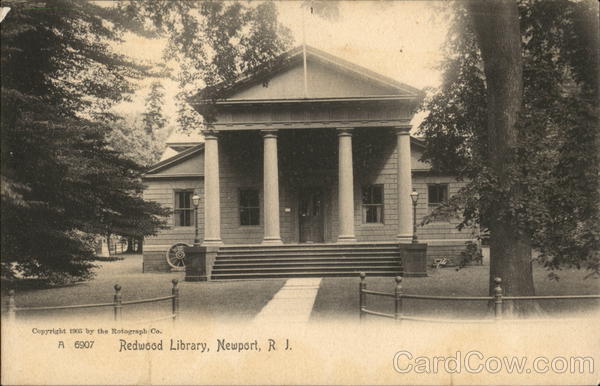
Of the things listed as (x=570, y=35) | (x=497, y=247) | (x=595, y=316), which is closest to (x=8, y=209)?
(x=497, y=247)

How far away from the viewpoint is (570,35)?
43.1 feet

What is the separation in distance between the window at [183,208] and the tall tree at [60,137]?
13.5m

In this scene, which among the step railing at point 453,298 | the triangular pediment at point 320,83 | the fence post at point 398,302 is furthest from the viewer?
the triangular pediment at point 320,83

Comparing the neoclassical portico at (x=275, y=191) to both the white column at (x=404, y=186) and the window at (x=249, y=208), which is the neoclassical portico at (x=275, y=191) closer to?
the white column at (x=404, y=186)

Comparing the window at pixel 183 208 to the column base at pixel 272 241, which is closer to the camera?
the column base at pixel 272 241

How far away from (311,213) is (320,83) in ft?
22.7

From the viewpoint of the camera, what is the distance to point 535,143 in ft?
37.3

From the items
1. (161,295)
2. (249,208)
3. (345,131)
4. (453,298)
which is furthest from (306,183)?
(453,298)

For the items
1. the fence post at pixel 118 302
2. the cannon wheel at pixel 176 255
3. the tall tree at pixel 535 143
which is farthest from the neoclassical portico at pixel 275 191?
the fence post at pixel 118 302

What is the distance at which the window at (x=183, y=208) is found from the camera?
2889 cm

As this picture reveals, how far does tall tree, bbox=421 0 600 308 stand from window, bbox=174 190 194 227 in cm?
1802

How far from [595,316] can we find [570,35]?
6739mm

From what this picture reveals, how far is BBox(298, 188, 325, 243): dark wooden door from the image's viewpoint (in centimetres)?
2827

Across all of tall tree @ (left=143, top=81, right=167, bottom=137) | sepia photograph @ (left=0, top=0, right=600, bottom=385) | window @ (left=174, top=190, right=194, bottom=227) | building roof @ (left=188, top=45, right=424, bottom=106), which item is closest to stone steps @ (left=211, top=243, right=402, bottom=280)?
sepia photograph @ (left=0, top=0, right=600, bottom=385)
